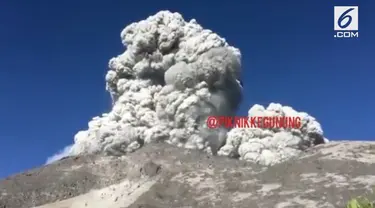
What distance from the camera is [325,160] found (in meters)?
63.4

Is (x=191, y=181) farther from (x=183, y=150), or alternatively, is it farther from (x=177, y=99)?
(x=177, y=99)

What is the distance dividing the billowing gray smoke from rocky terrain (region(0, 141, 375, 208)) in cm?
375

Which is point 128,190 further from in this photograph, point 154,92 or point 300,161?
point 154,92

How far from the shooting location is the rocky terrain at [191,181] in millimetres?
55875

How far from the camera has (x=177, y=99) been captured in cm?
8594

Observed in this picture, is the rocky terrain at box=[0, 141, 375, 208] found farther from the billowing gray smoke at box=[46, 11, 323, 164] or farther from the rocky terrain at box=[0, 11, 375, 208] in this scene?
the billowing gray smoke at box=[46, 11, 323, 164]

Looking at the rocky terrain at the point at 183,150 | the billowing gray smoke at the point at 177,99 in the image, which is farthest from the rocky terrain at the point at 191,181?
the billowing gray smoke at the point at 177,99

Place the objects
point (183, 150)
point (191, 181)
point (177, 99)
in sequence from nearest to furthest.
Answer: point (191, 181) < point (183, 150) < point (177, 99)

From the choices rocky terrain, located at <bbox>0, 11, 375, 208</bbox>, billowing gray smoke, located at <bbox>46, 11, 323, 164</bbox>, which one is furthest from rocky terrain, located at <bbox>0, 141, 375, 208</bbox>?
billowing gray smoke, located at <bbox>46, 11, 323, 164</bbox>

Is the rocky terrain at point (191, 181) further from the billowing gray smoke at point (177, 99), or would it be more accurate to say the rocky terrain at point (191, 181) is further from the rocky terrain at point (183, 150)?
the billowing gray smoke at point (177, 99)

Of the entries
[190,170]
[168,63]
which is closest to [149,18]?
[168,63]

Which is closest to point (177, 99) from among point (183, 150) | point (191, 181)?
point (183, 150)

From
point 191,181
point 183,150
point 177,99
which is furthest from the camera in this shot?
point 177,99

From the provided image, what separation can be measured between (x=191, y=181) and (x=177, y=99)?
2225 centimetres
